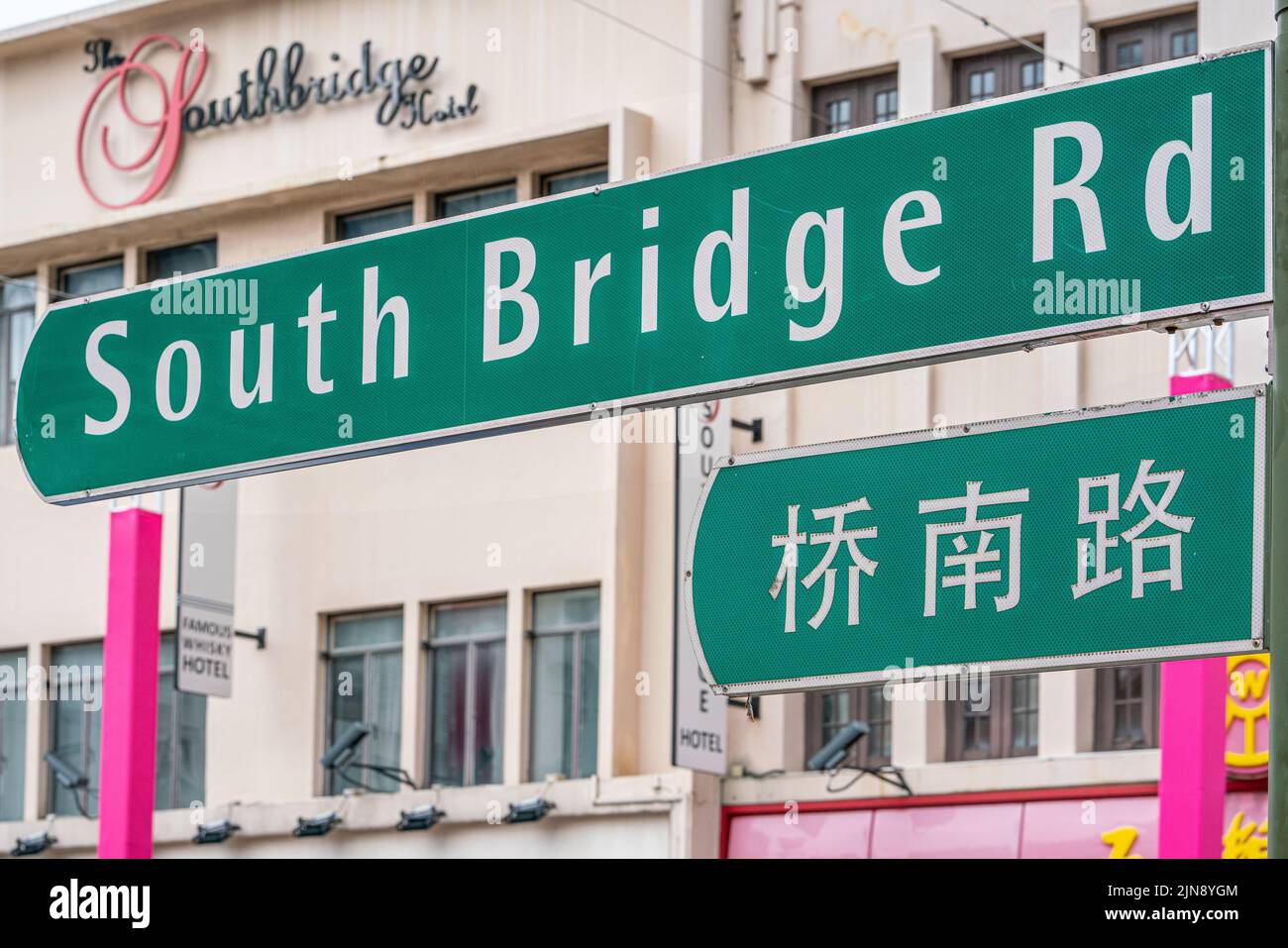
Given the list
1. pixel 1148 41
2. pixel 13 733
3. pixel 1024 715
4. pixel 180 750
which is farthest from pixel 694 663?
pixel 13 733

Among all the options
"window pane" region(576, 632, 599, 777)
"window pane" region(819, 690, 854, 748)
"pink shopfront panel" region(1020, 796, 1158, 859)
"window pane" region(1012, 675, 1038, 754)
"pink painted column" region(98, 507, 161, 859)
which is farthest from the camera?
"window pane" region(576, 632, 599, 777)

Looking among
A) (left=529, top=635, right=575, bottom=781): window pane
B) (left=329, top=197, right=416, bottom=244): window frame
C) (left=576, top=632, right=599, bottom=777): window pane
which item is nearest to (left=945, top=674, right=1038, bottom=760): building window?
(left=576, top=632, right=599, bottom=777): window pane

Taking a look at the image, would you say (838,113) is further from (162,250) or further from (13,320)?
(13,320)

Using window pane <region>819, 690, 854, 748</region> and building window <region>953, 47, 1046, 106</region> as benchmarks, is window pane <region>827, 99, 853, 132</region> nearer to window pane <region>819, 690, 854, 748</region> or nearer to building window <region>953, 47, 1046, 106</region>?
building window <region>953, 47, 1046, 106</region>

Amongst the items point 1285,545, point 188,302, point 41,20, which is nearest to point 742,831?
point 41,20

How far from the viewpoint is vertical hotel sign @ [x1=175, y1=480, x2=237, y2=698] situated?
2186cm

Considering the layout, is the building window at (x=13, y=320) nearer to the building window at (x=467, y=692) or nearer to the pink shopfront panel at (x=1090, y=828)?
the building window at (x=467, y=692)

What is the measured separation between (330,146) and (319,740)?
5.72 meters

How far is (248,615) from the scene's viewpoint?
23.0 metres

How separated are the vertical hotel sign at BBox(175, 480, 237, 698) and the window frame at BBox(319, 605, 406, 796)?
0.94 metres

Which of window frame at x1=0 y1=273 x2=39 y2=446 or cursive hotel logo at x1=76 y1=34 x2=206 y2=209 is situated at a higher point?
cursive hotel logo at x1=76 y1=34 x2=206 y2=209

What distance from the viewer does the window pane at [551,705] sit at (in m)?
21.1

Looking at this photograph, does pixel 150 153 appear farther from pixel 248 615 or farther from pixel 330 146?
pixel 248 615

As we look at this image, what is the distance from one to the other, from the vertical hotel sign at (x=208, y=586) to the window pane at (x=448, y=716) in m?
1.91
